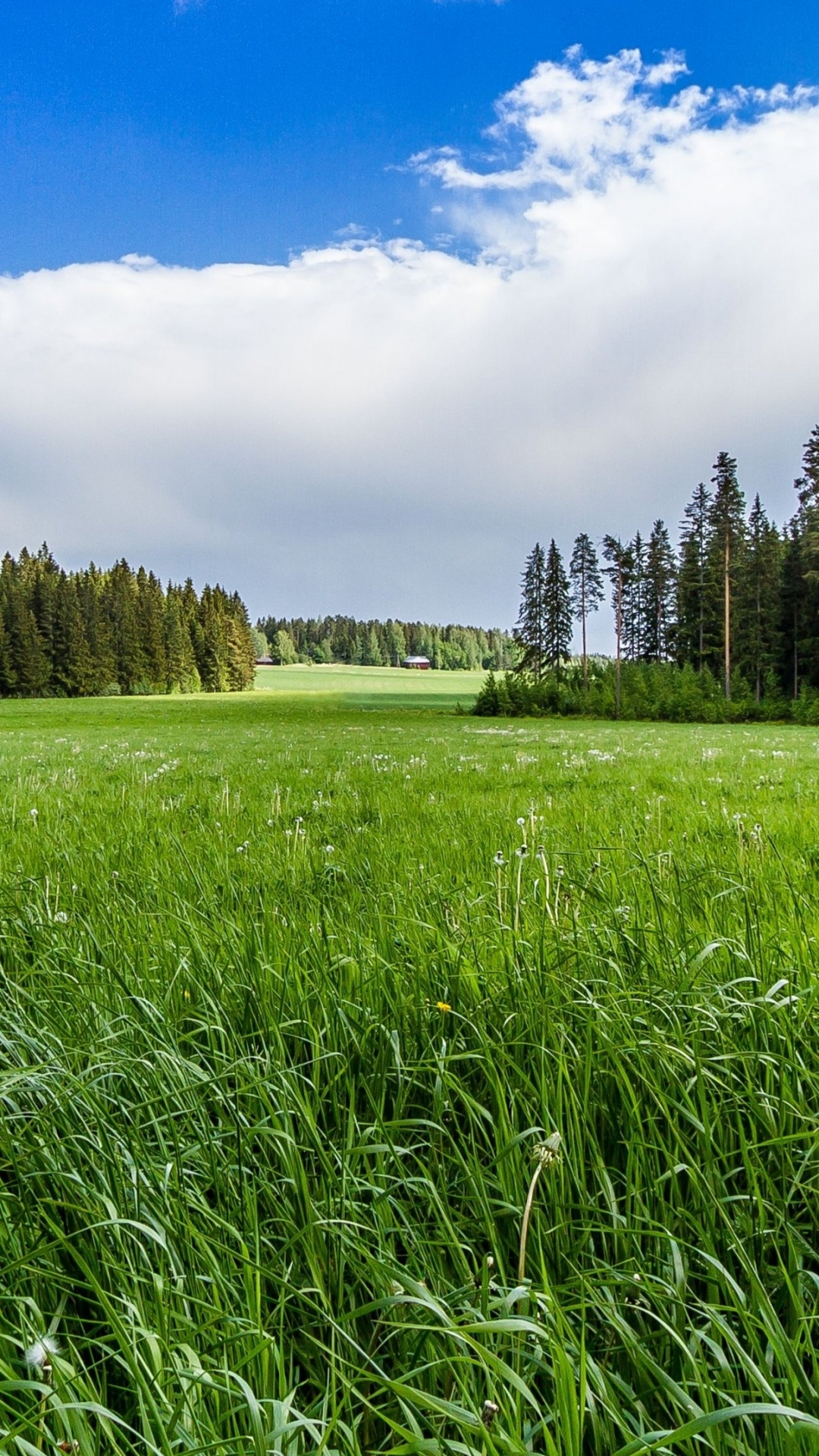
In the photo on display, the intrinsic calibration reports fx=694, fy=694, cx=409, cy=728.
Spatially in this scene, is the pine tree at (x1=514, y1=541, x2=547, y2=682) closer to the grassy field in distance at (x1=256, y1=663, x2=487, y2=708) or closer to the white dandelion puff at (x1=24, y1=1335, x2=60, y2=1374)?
the grassy field in distance at (x1=256, y1=663, x2=487, y2=708)

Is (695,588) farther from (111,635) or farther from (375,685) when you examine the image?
(111,635)

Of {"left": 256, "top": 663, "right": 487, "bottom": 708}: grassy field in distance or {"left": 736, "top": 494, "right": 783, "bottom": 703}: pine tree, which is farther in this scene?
{"left": 256, "top": 663, "right": 487, "bottom": 708}: grassy field in distance

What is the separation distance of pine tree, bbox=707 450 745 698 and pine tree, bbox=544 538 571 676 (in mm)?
16668

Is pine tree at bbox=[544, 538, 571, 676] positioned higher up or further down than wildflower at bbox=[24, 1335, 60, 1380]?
higher up

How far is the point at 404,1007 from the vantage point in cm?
212

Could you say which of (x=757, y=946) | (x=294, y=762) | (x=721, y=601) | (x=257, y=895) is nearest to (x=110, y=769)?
(x=294, y=762)

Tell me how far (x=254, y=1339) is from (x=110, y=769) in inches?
473

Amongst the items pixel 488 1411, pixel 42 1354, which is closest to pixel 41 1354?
pixel 42 1354

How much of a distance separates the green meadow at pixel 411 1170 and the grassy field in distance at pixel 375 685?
260 feet

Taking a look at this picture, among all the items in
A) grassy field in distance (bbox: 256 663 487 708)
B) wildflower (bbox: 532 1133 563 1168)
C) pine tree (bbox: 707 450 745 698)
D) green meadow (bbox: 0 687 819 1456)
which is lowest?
green meadow (bbox: 0 687 819 1456)

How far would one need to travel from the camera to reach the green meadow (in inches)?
40.1

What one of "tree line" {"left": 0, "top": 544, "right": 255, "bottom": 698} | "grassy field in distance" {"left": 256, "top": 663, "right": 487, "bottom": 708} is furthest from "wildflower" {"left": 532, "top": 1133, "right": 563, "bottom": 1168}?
"tree line" {"left": 0, "top": 544, "right": 255, "bottom": 698}

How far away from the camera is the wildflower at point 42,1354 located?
994mm

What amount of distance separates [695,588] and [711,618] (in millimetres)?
3855
